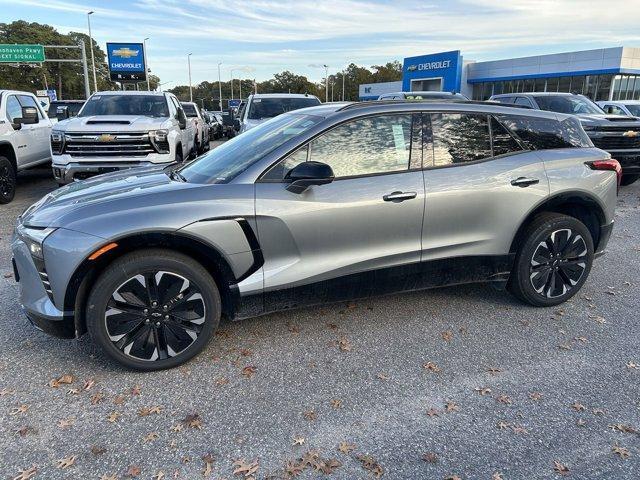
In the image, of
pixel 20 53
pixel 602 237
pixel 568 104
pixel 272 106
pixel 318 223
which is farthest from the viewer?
pixel 20 53

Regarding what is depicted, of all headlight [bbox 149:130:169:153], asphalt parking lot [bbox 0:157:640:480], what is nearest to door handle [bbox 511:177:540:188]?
asphalt parking lot [bbox 0:157:640:480]

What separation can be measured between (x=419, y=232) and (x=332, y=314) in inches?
42.8

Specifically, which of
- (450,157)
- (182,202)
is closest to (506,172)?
(450,157)

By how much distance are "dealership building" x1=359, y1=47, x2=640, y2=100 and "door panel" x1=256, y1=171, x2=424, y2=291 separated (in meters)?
42.5

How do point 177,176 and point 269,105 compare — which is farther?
point 269,105

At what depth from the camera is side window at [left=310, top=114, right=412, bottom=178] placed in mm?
3553

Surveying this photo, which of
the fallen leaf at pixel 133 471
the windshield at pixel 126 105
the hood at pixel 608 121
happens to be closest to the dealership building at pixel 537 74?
the hood at pixel 608 121

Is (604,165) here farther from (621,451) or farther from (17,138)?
(17,138)

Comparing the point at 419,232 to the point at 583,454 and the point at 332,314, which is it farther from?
the point at 583,454

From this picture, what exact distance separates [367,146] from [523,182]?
1378 millimetres

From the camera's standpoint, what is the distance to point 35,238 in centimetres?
308

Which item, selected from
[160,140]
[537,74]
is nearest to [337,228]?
[160,140]

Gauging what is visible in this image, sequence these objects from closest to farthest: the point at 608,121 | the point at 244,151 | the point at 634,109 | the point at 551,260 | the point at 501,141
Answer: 1. the point at 244,151
2. the point at 501,141
3. the point at 551,260
4. the point at 608,121
5. the point at 634,109

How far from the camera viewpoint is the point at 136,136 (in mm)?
8289
